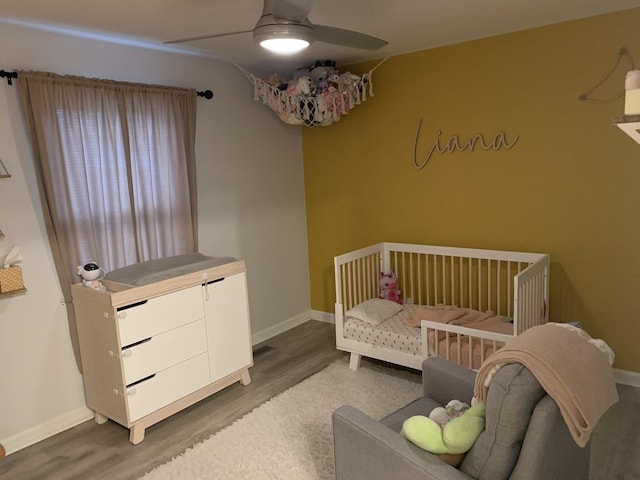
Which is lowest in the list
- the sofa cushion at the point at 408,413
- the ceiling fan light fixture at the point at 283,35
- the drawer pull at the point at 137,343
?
the sofa cushion at the point at 408,413

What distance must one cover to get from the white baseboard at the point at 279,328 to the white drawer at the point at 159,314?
3.95 ft

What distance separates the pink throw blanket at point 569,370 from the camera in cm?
141

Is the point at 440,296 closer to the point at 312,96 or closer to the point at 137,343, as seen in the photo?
the point at 312,96

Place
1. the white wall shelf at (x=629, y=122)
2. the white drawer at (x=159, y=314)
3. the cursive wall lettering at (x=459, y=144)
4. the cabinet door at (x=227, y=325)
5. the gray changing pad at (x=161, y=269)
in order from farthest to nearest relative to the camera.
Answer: the cursive wall lettering at (x=459, y=144) → the cabinet door at (x=227, y=325) → the gray changing pad at (x=161, y=269) → the white drawer at (x=159, y=314) → the white wall shelf at (x=629, y=122)

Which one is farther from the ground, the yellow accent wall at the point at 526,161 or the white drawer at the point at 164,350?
the yellow accent wall at the point at 526,161

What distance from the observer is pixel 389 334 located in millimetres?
3336

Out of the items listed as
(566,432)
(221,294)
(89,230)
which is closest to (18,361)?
(89,230)

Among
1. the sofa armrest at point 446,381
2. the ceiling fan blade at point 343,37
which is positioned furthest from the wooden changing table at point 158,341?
the ceiling fan blade at point 343,37

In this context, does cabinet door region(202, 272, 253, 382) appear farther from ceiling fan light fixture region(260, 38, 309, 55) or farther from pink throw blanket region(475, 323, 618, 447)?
pink throw blanket region(475, 323, 618, 447)

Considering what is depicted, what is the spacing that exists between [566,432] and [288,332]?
310 cm

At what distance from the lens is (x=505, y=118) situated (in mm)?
3428

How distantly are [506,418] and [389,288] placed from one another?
8.22 ft

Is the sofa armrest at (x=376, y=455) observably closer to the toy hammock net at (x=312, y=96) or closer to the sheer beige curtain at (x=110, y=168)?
the sheer beige curtain at (x=110, y=168)

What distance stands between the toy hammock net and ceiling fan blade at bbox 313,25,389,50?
4.67 ft
